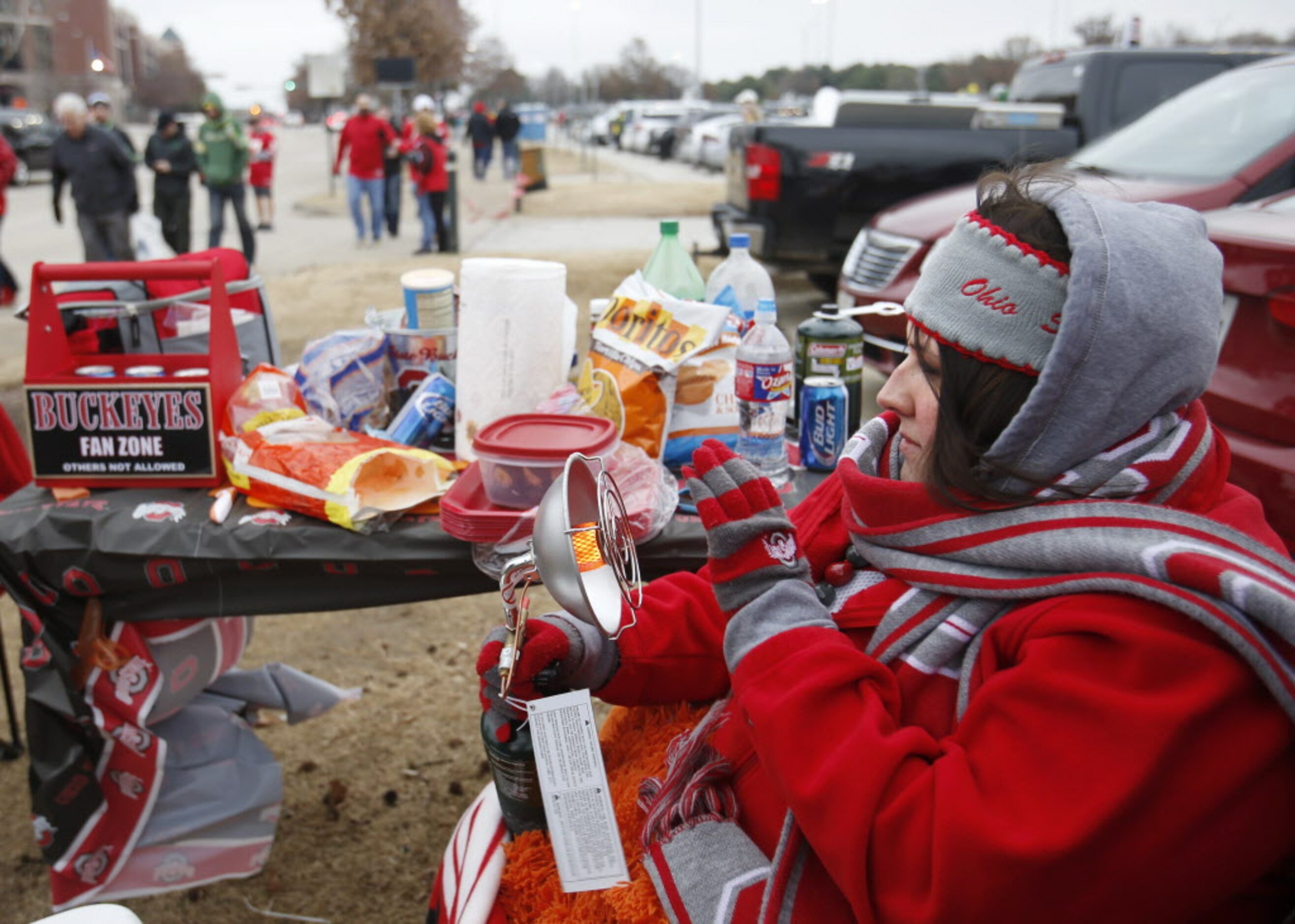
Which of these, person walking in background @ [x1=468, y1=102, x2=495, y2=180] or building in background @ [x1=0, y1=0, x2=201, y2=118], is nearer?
person walking in background @ [x1=468, y1=102, x2=495, y2=180]

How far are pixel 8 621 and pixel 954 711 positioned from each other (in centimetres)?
363

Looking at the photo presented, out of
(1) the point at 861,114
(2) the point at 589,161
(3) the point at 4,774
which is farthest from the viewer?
(2) the point at 589,161

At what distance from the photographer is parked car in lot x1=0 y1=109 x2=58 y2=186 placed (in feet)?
71.3

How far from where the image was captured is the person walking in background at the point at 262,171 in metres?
13.3

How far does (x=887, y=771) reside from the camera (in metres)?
1.05

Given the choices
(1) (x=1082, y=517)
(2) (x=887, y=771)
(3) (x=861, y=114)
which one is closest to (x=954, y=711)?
(2) (x=887, y=771)

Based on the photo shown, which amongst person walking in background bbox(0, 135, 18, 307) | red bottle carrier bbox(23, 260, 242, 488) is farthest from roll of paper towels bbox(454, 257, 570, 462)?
person walking in background bbox(0, 135, 18, 307)

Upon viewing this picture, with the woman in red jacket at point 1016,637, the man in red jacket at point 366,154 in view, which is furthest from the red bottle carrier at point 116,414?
the man in red jacket at point 366,154

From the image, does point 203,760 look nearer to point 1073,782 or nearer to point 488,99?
point 1073,782

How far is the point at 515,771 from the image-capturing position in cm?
152

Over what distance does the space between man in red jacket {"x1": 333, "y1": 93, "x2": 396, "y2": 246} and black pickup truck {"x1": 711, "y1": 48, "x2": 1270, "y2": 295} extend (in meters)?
5.72

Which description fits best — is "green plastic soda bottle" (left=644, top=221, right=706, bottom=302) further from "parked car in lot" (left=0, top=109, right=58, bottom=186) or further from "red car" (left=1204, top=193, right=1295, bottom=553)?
"parked car in lot" (left=0, top=109, right=58, bottom=186)

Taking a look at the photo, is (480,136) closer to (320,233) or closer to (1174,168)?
(320,233)

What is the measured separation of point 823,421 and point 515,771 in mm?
991
